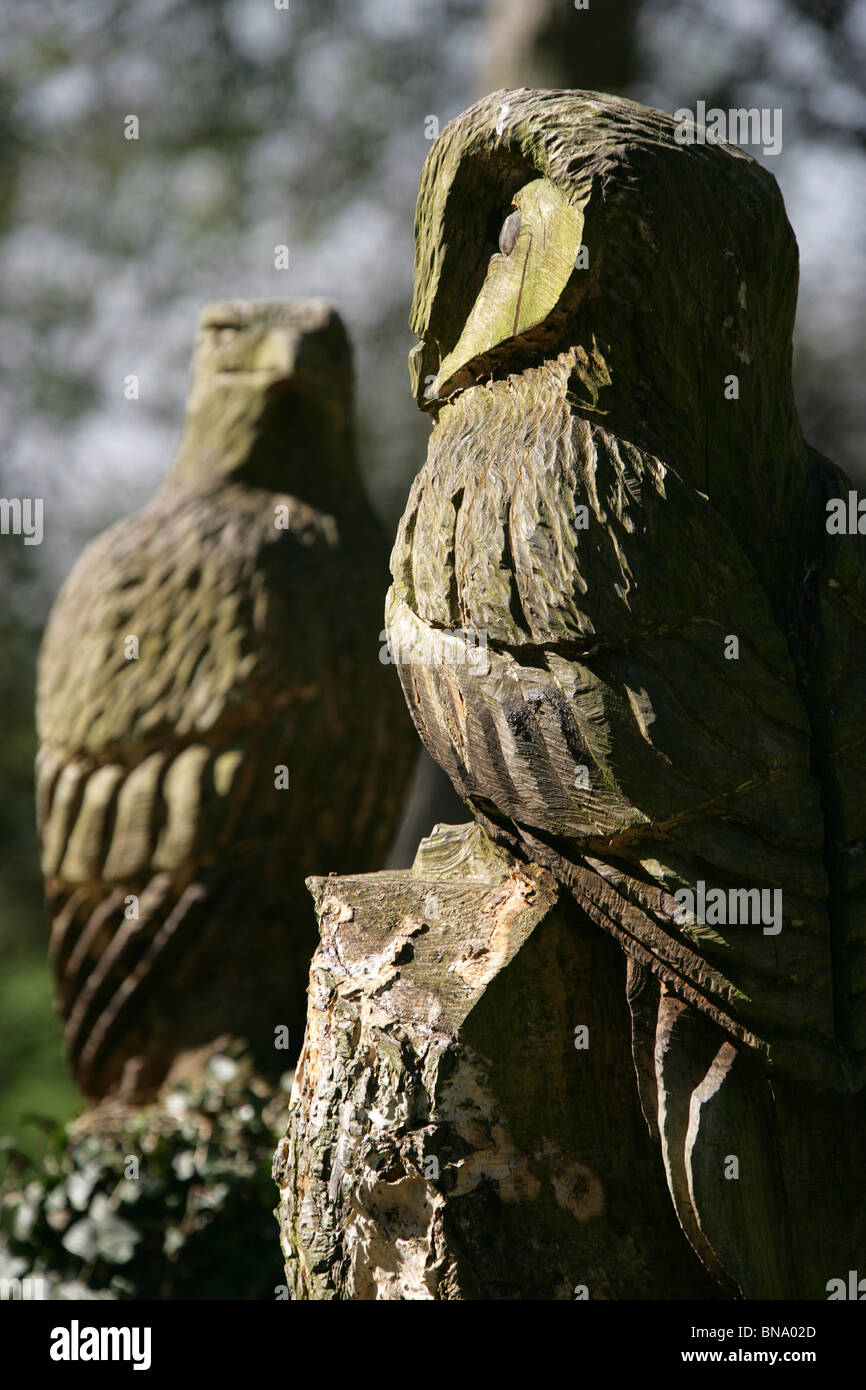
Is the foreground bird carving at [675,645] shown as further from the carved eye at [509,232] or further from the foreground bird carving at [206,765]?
the foreground bird carving at [206,765]

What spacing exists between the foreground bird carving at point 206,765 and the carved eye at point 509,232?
6.56 feet

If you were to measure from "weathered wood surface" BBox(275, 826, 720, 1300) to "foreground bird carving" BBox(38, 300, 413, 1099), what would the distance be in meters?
1.90

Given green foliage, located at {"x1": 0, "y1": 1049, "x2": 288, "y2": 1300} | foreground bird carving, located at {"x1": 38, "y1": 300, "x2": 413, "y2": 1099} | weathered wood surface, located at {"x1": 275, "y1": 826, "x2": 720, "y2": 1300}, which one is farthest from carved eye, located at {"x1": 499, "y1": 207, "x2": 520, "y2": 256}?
green foliage, located at {"x1": 0, "y1": 1049, "x2": 288, "y2": 1300}

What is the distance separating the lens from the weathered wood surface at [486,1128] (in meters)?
1.63

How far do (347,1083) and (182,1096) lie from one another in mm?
1998

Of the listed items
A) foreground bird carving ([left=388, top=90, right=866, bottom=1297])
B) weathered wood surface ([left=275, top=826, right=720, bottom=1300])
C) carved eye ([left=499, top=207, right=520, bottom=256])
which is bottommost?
weathered wood surface ([left=275, top=826, right=720, bottom=1300])

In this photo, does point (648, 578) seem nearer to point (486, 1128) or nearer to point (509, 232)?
point (509, 232)

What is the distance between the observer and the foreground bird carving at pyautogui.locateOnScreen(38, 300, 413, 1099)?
3600 millimetres

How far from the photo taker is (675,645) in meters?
1.52

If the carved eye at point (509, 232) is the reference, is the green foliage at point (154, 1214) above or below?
below

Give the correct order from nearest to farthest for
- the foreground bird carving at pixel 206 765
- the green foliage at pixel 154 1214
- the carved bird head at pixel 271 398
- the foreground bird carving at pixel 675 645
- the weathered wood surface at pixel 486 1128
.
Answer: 1. the foreground bird carving at pixel 675 645
2. the weathered wood surface at pixel 486 1128
3. the green foliage at pixel 154 1214
4. the foreground bird carving at pixel 206 765
5. the carved bird head at pixel 271 398

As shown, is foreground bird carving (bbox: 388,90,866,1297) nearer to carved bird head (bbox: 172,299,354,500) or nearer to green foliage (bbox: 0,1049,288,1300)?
green foliage (bbox: 0,1049,288,1300)

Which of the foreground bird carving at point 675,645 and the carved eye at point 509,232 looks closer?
the foreground bird carving at point 675,645

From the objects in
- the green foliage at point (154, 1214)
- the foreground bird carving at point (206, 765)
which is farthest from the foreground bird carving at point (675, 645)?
the foreground bird carving at point (206, 765)
